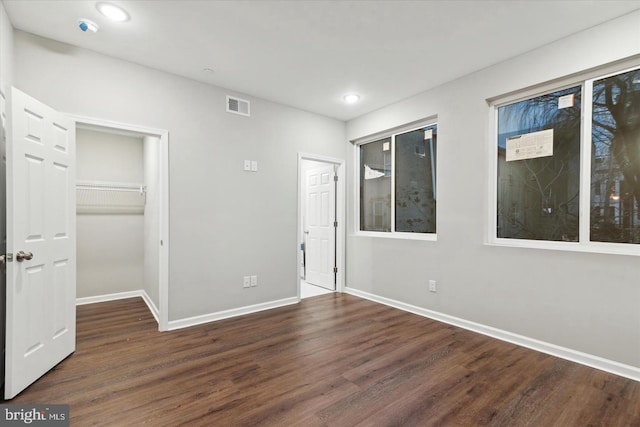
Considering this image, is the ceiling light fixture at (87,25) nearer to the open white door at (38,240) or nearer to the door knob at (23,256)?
the open white door at (38,240)

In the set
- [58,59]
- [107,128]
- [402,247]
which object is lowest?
[402,247]

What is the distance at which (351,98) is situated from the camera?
3963mm

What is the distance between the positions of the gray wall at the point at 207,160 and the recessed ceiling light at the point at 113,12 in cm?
73

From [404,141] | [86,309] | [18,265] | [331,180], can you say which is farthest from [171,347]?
[404,141]

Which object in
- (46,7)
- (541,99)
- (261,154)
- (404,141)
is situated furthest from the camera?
(404,141)

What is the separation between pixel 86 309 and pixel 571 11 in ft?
20.0

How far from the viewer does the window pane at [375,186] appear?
4488 millimetres

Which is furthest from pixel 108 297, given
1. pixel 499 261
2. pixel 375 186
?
pixel 499 261

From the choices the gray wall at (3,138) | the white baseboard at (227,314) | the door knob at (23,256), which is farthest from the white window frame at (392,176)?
the gray wall at (3,138)

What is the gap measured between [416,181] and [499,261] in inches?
58.7

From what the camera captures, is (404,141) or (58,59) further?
(404,141)

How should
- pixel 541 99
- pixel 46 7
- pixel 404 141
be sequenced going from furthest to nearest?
pixel 404 141 < pixel 541 99 < pixel 46 7

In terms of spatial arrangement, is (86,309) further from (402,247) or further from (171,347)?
(402,247)

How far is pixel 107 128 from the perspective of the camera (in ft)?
9.67
